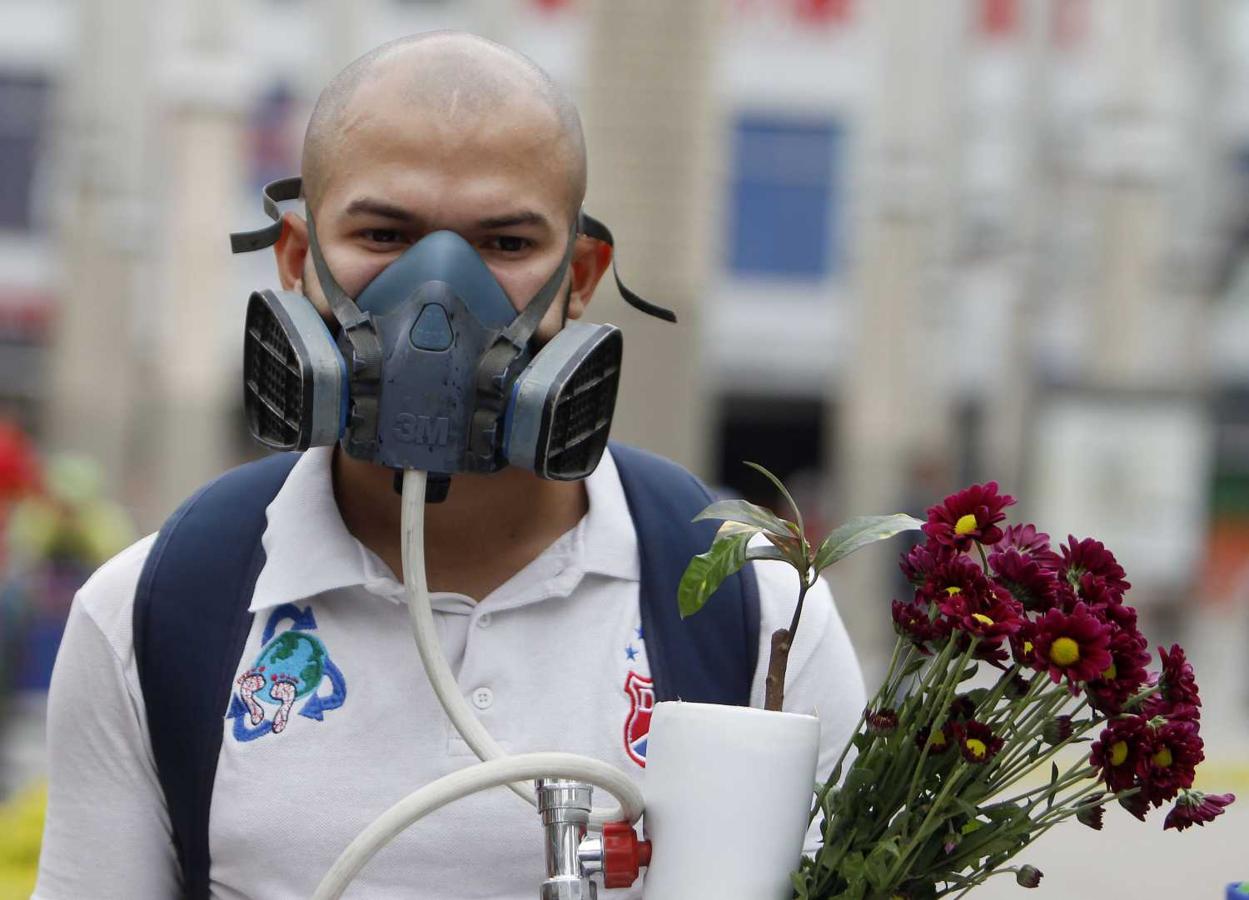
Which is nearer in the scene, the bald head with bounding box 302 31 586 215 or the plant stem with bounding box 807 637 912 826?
the plant stem with bounding box 807 637 912 826

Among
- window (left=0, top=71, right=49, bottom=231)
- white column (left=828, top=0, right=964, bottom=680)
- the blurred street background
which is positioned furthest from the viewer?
window (left=0, top=71, right=49, bottom=231)

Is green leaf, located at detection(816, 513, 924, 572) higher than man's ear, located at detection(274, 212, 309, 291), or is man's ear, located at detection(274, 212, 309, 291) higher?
man's ear, located at detection(274, 212, 309, 291)

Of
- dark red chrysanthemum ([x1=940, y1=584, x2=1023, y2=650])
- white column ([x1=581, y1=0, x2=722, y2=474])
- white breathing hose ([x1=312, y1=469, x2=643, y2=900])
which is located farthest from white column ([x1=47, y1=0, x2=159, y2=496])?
dark red chrysanthemum ([x1=940, y1=584, x2=1023, y2=650])

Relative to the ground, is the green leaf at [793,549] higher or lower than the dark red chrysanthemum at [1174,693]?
higher

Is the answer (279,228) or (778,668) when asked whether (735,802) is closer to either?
(778,668)

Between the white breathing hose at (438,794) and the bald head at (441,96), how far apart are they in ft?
2.22

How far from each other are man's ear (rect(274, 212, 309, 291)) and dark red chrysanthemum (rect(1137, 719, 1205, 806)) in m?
1.09

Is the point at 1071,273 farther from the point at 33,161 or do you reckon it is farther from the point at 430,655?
the point at 430,655

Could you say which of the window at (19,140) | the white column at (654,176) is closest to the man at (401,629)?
the white column at (654,176)

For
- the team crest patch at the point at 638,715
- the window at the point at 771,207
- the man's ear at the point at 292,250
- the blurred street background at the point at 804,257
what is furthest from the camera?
the window at the point at 771,207

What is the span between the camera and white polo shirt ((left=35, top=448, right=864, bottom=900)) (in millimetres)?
2354

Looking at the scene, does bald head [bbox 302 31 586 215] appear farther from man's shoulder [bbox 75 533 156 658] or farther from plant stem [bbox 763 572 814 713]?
plant stem [bbox 763 572 814 713]

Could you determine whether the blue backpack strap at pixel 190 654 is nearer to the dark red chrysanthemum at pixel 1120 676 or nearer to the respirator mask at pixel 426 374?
the respirator mask at pixel 426 374

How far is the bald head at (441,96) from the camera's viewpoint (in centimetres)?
234
